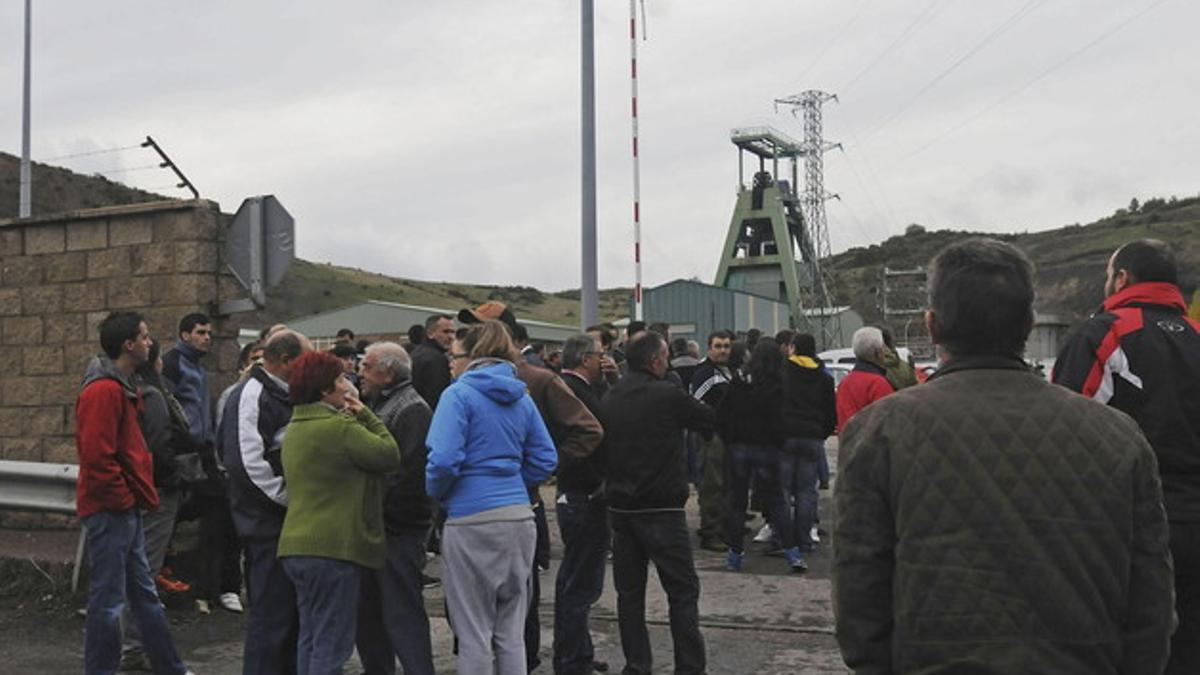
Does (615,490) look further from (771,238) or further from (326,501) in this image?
(771,238)

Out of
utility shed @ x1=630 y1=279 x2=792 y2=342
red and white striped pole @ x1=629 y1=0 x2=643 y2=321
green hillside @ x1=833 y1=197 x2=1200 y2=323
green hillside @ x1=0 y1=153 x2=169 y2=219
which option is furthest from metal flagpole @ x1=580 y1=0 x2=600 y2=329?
green hillside @ x1=0 y1=153 x2=169 y2=219

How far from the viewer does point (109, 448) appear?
18.4ft

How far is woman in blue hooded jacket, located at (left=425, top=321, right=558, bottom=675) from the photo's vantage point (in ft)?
16.9

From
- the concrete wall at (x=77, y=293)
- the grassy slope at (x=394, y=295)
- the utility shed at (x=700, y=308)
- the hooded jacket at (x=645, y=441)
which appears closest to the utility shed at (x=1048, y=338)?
the utility shed at (x=700, y=308)

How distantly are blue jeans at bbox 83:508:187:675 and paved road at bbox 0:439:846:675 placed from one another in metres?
0.67

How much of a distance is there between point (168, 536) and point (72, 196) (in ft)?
160

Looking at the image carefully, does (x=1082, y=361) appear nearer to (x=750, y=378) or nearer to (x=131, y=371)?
(x=131, y=371)

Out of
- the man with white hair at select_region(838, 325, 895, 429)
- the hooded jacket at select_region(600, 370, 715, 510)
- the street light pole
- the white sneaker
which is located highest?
the street light pole

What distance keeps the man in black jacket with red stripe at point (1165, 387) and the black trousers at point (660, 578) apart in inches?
103

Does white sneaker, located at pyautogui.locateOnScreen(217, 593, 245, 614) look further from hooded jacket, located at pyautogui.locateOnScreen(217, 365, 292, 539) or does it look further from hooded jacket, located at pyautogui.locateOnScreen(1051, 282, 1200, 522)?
hooded jacket, located at pyautogui.locateOnScreen(1051, 282, 1200, 522)

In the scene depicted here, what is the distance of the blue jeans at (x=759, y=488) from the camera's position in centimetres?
930

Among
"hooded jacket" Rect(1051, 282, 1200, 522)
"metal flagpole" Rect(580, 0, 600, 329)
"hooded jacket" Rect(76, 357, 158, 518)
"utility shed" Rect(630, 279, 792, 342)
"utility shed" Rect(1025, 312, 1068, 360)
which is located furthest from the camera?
"utility shed" Rect(630, 279, 792, 342)

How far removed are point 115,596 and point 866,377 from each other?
17.3 ft

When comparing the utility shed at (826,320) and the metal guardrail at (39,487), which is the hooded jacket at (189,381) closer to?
the metal guardrail at (39,487)
